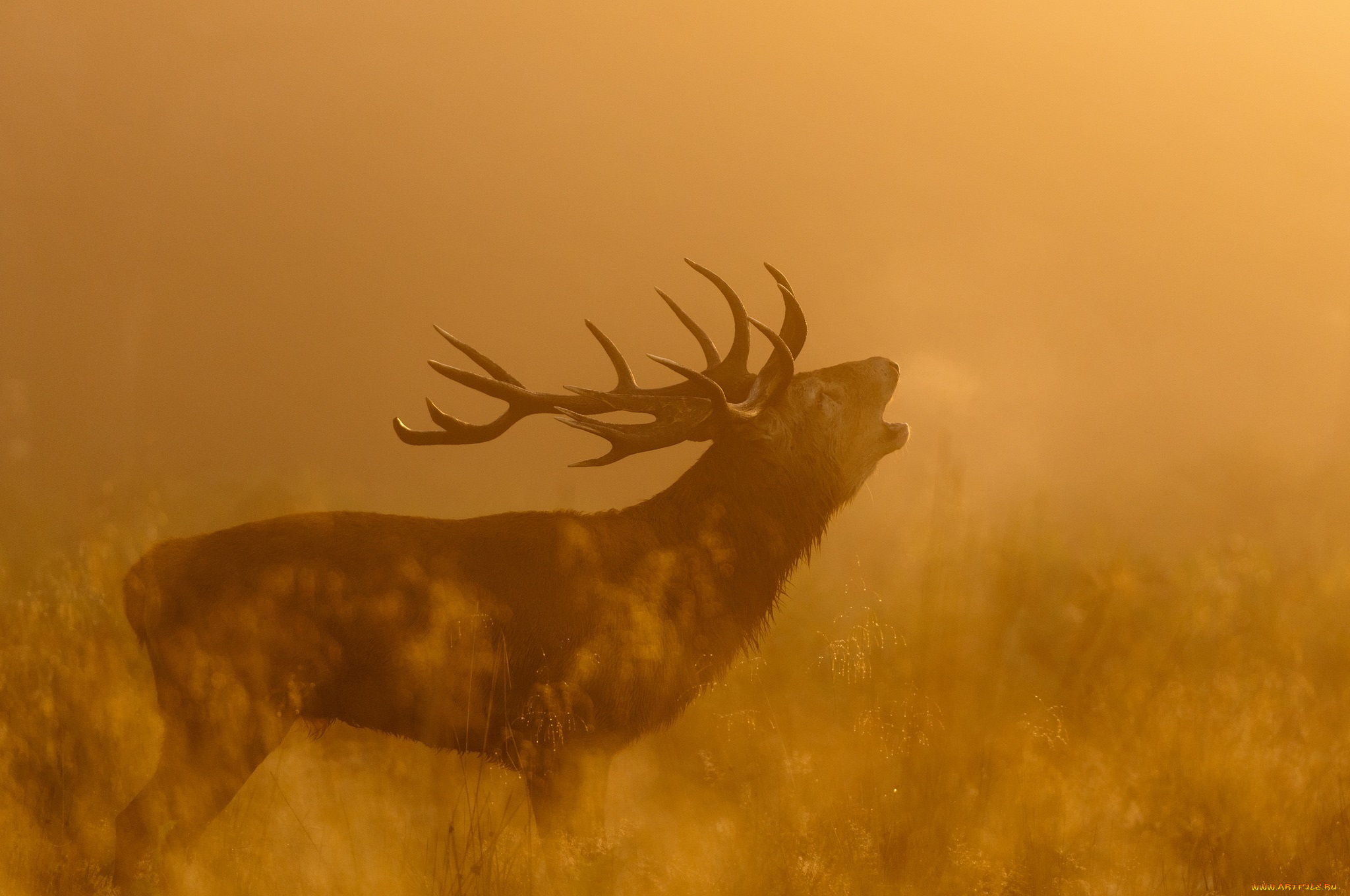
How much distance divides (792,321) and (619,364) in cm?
85

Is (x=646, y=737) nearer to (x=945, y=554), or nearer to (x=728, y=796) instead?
(x=728, y=796)

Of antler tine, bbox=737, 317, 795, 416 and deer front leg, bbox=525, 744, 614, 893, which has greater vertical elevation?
antler tine, bbox=737, 317, 795, 416

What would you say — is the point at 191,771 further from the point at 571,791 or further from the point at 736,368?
the point at 736,368

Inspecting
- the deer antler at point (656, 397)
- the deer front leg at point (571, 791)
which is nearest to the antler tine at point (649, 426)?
the deer antler at point (656, 397)

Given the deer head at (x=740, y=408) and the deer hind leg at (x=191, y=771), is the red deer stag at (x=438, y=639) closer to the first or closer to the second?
the deer hind leg at (x=191, y=771)

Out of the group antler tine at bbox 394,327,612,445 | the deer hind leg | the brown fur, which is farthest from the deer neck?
the deer hind leg

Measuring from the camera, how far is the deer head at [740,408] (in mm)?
5129

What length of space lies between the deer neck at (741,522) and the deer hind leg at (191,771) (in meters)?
1.68

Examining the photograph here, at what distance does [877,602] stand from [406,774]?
2494mm

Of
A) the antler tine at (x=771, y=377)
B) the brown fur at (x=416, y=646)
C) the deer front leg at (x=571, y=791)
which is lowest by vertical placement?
the deer front leg at (x=571, y=791)

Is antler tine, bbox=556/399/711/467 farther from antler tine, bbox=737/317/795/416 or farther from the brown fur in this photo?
the brown fur

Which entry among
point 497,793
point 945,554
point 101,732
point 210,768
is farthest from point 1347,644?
point 101,732

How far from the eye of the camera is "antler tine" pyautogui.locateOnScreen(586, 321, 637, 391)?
5234 mm

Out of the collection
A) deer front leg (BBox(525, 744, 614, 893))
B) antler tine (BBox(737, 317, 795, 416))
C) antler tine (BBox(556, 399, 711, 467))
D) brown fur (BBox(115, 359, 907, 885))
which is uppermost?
antler tine (BBox(737, 317, 795, 416))
